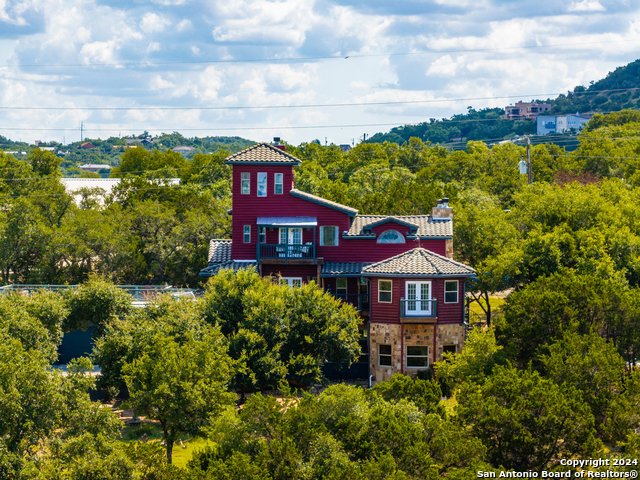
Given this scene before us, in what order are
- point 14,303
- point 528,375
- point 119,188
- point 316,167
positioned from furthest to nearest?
point 316,167
point 119,188
point 14,303
point 528,375

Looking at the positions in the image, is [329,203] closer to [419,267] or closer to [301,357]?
[419,267]

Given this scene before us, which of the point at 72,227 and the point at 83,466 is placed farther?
the point at 72,227

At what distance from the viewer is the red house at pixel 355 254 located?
4203 centimetres

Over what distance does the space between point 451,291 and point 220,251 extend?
1789 centimetres

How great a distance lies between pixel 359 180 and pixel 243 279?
43.8 meters

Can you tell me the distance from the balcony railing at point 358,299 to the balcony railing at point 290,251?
3275 millimetres

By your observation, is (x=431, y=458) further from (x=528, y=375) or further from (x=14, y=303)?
(x=14, y=303)

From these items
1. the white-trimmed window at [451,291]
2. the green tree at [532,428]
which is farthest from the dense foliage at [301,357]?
the white-trimmed window at [451,291]

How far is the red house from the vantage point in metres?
42.0

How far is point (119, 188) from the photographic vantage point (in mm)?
71938

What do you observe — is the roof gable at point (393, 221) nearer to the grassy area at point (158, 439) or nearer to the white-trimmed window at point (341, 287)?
the white-trimmed window at point (341, 287)

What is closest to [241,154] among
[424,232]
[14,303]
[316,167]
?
[424,232]

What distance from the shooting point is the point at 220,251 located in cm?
5228

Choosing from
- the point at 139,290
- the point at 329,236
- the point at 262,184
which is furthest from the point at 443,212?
the point at 139,290
